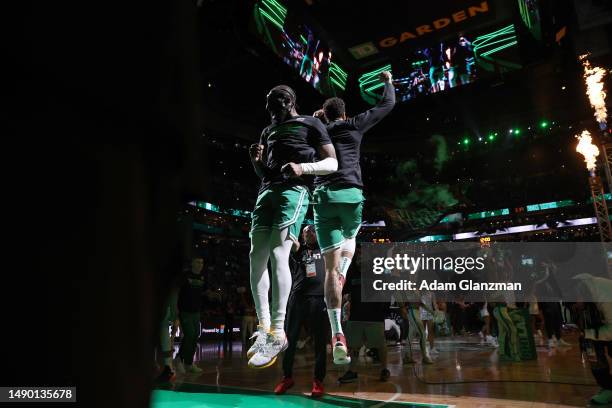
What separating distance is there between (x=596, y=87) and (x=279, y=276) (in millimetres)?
10438

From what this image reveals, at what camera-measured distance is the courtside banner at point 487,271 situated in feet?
17.9

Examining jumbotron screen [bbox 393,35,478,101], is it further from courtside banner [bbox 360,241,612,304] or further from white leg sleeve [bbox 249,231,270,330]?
white leg sleeve [bbox 249,231,270,330]

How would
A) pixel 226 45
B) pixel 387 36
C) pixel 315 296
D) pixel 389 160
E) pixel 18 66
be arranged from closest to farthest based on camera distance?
pixel 18 66, pixel 315 296, pixel 387 36, pixel 226 45, pixel 389 160

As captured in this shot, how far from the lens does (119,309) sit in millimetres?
472

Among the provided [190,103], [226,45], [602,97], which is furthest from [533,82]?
[190,103]

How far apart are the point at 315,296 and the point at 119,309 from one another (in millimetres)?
4264

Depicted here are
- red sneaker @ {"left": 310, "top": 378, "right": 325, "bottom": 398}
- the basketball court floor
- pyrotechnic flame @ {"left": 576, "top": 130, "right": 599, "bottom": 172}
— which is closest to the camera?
the basketball court floor

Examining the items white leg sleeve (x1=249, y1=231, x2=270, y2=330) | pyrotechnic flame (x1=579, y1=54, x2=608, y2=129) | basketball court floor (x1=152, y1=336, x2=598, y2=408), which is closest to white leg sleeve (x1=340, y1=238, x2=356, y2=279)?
white leg sleeve (x1=249, y1=231, x2=270, y2=330)

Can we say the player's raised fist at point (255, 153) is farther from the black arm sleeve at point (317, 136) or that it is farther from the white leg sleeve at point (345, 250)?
the white leg sleeve at point (345, 250)

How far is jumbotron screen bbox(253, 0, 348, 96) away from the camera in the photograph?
545 cm

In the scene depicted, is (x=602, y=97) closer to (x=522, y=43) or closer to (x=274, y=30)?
(x=522, y=43)

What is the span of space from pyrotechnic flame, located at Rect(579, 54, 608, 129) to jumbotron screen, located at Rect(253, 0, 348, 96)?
6.67 meters
